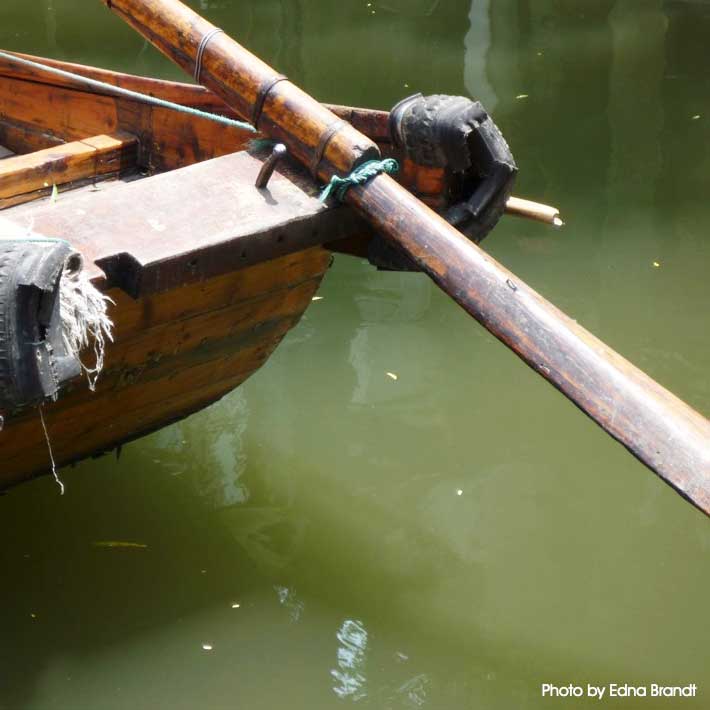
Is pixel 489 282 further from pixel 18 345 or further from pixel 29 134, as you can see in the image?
pixel 29 134

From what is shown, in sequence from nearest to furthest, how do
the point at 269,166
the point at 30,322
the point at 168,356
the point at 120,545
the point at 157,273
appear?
the point at 30,322 < the point at 157,273 < the point at 269,166 < the point at 168,356 < the point at 120,545

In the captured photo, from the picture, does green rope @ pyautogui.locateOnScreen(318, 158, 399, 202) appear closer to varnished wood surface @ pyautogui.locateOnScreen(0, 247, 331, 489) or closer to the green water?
varnished wood surface @ pyautogui.locateOnScreen(0, 247, 331, 489)

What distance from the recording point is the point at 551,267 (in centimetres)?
387

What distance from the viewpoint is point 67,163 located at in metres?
2.88

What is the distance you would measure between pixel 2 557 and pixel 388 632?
0.88 metres

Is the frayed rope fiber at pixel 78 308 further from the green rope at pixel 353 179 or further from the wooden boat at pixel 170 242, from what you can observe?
the green rope at pixel 353 179

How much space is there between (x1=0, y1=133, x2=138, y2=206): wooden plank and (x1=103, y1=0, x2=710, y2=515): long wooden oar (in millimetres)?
377

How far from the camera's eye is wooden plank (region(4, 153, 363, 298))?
2074 millimetres

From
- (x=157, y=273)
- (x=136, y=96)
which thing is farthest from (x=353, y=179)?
(x=136, y=96)

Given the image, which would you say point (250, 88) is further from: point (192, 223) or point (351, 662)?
point (351, 662)

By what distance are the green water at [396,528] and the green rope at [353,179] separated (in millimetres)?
860

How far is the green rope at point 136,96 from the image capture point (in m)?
2.57

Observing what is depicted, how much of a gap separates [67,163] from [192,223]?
0.83 m

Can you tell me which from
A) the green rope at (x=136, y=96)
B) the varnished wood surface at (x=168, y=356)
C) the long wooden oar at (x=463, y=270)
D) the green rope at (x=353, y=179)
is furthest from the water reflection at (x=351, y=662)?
the green rope at (x=136, y=96)
